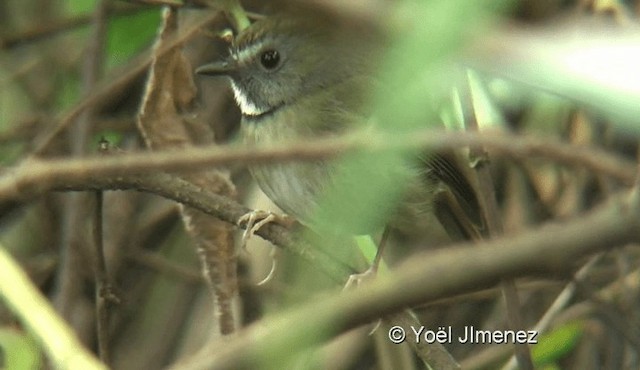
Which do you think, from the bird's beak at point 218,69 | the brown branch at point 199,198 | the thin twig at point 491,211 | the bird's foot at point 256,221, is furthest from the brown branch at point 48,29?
the brown branch at point 199,198

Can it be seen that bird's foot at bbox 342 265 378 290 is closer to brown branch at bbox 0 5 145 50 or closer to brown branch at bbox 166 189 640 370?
brown branch at bbox 0 5 145 50

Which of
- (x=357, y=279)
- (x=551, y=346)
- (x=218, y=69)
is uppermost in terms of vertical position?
(x=218, y=69)

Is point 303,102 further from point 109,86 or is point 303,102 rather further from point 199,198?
point 199,198

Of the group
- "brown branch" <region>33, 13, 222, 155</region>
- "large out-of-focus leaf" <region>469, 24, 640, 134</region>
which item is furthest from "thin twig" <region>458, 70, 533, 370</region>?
"large out-of-focus leaf" <region>469, 24, 640, 134</region>

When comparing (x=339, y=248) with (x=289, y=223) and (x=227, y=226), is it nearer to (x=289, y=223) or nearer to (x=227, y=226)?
(x=227, y=226)

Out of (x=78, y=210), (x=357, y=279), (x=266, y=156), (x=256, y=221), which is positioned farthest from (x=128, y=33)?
(x=266, y=156)

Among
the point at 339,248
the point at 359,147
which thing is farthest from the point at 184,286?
the point at 359,147

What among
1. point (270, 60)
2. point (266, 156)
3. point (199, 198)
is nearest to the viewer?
point (266, 156)

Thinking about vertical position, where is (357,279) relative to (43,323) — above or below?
below
